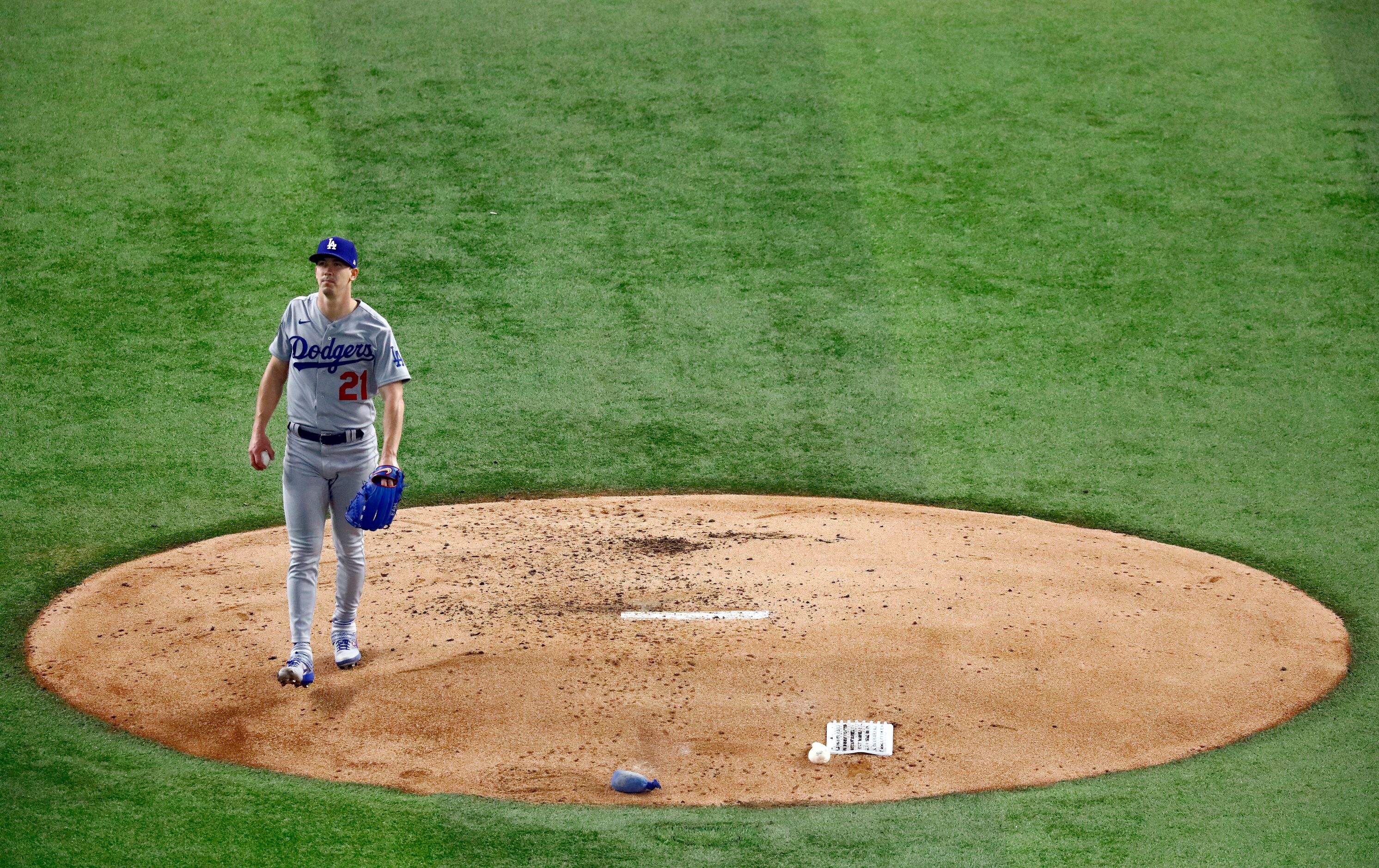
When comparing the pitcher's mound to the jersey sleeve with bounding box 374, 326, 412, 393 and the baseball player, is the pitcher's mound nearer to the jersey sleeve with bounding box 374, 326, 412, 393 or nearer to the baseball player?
the baseball player

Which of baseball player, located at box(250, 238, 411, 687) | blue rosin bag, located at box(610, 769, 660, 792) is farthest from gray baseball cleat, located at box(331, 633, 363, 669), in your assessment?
blue rosin bag, located at box(610, 769, 660, 792)

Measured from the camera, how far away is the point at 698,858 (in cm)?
489

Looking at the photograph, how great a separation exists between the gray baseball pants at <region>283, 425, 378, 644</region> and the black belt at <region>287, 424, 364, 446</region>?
1 centimetres

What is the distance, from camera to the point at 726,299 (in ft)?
34.3

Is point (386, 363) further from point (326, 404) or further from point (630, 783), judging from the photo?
point (630, 783)

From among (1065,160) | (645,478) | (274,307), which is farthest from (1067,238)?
(274,307)

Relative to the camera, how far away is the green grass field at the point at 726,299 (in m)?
5.27

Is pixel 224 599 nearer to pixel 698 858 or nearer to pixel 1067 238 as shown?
pixel 698 858

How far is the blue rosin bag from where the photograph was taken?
17.6 feet

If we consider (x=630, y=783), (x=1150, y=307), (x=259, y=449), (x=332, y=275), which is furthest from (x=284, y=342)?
(x=1150, y=307)

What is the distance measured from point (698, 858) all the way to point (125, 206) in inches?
325

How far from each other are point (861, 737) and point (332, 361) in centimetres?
259

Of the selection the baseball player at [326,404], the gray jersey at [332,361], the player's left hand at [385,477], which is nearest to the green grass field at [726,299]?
the baseball player at [326,404]

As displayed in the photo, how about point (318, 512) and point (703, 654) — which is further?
point (703, 654)
